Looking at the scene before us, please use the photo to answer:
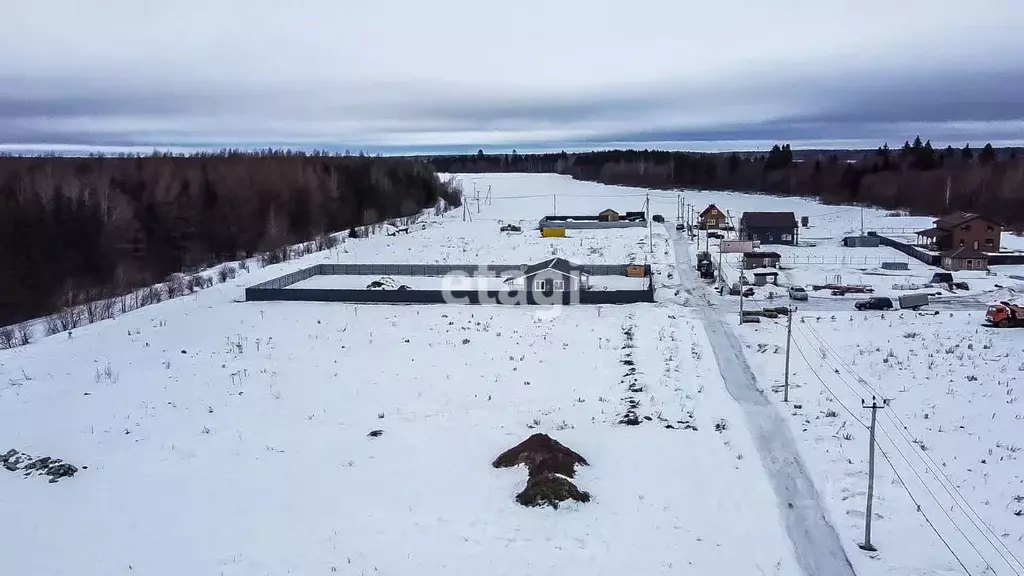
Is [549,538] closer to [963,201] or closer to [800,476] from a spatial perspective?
[800,476]

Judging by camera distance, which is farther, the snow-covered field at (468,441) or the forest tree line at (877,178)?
the forest tree line at (877,178)

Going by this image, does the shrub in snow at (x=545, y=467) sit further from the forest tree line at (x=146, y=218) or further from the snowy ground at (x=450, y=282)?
the forest tree line at (x=146, y=218)

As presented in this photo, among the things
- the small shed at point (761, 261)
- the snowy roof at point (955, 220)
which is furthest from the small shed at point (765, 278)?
the snowy roof at point (955, 220)

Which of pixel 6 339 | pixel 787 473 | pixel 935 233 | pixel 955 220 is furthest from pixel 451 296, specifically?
pixel 935 233

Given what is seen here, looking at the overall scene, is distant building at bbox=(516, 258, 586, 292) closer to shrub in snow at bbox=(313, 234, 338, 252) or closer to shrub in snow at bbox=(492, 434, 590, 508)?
shrub in snow at bbox=(492, 434, 590, 508)

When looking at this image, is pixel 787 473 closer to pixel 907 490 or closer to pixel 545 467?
pixel 907 490

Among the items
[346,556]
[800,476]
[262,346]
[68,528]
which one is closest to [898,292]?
[800,476]

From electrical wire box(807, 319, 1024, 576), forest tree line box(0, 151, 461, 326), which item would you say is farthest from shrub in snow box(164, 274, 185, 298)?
electrical wire box(807, 319, 1024, 576)

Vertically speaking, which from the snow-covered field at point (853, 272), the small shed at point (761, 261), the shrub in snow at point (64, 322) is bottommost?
the shrub in snow at point (64, 322)
